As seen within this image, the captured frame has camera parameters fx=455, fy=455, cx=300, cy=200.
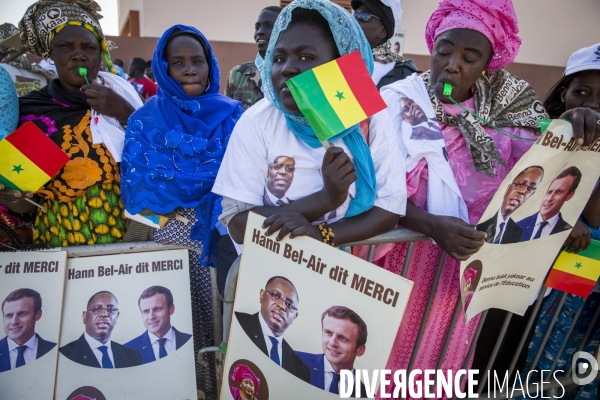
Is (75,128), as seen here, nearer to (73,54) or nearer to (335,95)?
(73,54)

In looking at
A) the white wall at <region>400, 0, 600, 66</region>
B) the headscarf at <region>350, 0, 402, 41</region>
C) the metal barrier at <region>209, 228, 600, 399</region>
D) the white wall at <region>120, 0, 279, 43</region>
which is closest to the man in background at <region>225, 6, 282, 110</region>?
the headscarf at <region>350, 0, 402, 41</region>

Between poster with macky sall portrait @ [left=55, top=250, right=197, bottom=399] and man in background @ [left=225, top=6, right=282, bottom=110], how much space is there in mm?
2044

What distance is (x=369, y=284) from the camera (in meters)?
1.38

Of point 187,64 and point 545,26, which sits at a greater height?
point 545,26

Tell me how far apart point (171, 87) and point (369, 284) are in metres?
1.55

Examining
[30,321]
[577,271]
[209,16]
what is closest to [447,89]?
[577,271]

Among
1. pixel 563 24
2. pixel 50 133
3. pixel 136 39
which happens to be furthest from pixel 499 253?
pixel 563 24

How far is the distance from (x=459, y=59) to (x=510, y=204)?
71cm

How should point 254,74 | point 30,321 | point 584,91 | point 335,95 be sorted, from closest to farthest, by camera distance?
point 335,95 → point 30,321 → point 584,91 → point 254,74

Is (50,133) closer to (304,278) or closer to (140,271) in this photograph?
(140,271)

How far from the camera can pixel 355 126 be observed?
1.59 meters

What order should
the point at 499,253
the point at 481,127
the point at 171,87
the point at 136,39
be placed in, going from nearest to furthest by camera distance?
the point at 499,253
the point at 481,127
the point at 171,87
the point at 136,39

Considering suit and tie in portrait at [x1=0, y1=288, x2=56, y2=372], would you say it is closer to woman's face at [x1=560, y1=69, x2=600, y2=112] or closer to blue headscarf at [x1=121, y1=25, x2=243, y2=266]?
blue headscarf at [x1=121, y1=25, x2=243, y2=266]

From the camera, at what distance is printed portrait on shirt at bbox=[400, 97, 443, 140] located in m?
1.89
